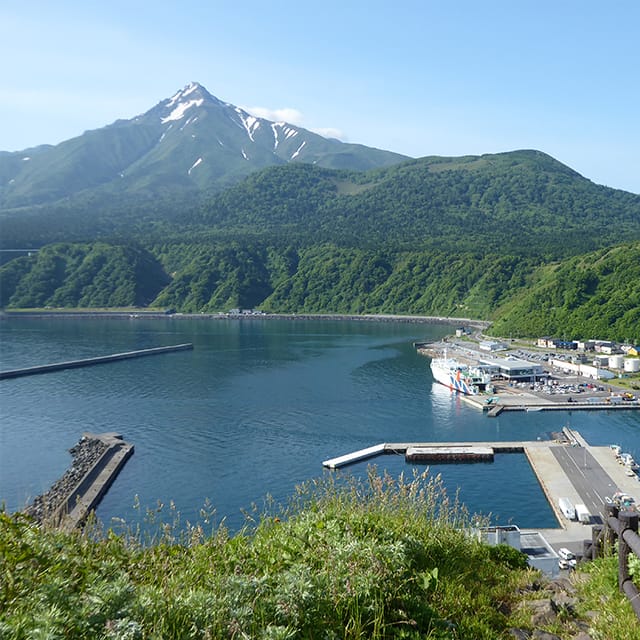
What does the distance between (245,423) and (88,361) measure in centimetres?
2675

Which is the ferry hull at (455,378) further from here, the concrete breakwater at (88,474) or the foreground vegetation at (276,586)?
the foreground vegetation at (276,586)

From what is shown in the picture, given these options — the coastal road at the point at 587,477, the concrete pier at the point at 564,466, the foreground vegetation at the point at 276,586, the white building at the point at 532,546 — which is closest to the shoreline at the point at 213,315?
the concrete pier at the point at 564,466

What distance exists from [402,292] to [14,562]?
101 m

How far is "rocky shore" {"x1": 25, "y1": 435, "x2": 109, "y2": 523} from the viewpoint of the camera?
22.5 metres

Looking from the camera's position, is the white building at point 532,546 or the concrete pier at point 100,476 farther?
the concrete pier at point 100,476

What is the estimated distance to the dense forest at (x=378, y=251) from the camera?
71.9 meters

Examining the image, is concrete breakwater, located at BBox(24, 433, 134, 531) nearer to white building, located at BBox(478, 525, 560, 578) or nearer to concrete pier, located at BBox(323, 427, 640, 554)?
concrete pier, located at BBox(323, 427, 640, 554)

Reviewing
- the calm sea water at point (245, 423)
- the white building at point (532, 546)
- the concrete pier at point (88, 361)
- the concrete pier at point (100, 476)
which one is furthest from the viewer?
the concrete pier at point (88, 361)

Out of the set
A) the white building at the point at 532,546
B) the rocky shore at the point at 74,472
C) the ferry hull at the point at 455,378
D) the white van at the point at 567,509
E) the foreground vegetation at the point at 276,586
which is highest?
the foreground vegetation at the point at 276,586

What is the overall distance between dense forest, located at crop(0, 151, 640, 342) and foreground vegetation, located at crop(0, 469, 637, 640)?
5874 cm

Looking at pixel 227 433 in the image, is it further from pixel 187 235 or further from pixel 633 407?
pixel 187 235

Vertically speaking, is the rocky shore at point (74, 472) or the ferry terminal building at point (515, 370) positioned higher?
the ferry terminal building at point (515, 370)

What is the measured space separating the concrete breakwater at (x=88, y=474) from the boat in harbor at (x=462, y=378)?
24.0 m

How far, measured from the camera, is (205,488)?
24.2m
